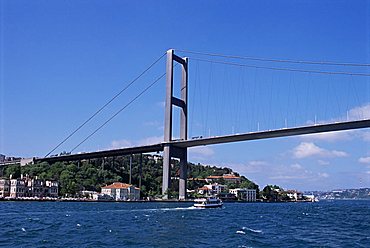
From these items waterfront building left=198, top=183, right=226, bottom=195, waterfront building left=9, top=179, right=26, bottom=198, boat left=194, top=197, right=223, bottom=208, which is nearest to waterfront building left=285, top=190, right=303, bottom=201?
waterfront building left=198, top=183, right=226, bottom=195

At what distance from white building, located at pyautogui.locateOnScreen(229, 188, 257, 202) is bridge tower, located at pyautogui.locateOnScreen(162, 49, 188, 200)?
38769 mm

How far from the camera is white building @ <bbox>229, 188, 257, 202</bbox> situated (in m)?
94.9

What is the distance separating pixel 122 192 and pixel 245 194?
33.9m

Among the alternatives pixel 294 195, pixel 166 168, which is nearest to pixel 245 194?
pixel 294 195

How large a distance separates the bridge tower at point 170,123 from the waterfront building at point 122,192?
40.5ft

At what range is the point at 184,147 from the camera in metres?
56.6

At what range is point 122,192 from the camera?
68562 millimetres

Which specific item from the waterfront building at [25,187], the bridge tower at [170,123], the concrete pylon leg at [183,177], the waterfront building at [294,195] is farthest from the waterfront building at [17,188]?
the waterfront building at [294,195]

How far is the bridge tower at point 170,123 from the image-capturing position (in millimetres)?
54000

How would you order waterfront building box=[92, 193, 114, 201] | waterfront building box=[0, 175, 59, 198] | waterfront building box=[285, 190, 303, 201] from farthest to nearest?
1. waterfront building box=[285, 190, 303, 201]
2. waterfront building box=[92, 193, 114, 201]
3. waterfront building box=[0, 175, 59, 198]

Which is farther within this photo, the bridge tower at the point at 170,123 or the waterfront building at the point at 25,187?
the waterfront building at the point at 25,187

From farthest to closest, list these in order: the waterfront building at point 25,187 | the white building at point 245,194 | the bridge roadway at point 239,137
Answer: the white building at point 245,194 < the waterfront building at point 25,187 < the bridge roadway at point 239,137

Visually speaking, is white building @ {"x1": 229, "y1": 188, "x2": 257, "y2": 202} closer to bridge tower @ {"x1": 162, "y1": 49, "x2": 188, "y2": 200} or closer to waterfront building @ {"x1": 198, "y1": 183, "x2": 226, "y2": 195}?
waterfront building @ {"x1": 198, "y1": 183, "x2": 226, "y2": 195}

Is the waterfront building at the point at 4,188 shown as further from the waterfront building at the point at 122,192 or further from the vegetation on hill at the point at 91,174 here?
the waterfront building at the point at 122,192
